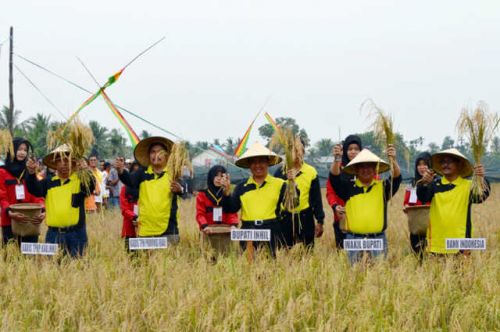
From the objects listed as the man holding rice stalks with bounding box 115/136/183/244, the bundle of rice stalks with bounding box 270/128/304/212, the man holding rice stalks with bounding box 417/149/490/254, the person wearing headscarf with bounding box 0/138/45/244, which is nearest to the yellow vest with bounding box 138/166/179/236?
the man holding rice stalks with bounding box 115/136/183/244

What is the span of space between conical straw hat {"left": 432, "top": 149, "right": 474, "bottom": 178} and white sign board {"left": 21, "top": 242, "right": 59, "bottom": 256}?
338cm

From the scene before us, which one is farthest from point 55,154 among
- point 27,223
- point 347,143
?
point 347,143

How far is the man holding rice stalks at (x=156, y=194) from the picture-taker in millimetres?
5191

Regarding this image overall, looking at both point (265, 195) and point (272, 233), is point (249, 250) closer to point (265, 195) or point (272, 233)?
point (272, 233)

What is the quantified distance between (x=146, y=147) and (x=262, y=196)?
1323mm

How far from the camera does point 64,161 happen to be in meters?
5.42

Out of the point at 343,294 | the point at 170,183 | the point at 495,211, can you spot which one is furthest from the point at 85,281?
the point at 495,211

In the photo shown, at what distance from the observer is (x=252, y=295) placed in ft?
13.0

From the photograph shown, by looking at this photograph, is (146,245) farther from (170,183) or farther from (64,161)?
(64,161)

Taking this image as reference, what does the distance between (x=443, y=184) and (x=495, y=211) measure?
680cm

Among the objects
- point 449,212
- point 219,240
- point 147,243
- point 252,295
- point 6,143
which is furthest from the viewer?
point 6,143

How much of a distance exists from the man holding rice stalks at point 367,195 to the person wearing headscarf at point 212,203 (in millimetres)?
1343

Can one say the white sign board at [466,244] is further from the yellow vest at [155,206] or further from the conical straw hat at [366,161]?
the yellow vest at [155,206]

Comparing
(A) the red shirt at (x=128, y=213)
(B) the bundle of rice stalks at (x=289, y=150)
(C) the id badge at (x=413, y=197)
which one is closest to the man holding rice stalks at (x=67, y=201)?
(A) the red shirt at (x=128, y=213)
